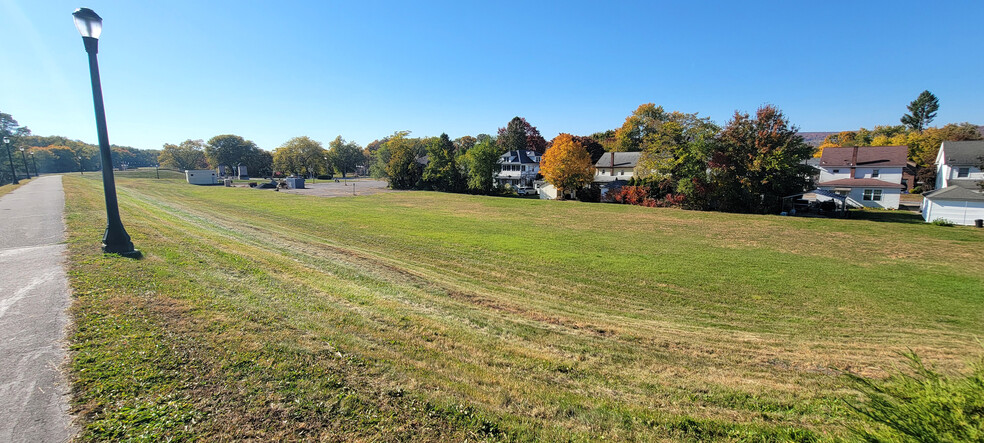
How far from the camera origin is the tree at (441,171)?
57031mm

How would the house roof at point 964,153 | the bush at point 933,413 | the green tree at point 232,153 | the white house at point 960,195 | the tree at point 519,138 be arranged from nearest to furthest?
the bush at point 933,413
the white house at point 960,195
the house roof at point 964,153
the tree at point 519,138
the green tree at point 232,153

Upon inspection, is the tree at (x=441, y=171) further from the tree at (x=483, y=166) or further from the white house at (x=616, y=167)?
the white house at (x=616, y=167)

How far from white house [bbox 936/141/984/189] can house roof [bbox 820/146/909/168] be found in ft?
10.3

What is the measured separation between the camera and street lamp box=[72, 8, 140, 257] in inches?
315

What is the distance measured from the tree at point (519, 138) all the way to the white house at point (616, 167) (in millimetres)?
28804

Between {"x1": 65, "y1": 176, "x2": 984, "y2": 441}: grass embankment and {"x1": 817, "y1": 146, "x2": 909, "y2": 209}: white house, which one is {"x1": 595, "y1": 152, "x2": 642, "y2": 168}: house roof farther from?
{"x1": 65, "y1": 176, "x2": 984, "y2": 441}: grass embankment

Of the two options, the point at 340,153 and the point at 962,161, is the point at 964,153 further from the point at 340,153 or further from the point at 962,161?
the point at 340,153

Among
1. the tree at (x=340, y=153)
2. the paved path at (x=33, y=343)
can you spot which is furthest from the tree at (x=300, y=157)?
the paved path at (x=33, y=343)

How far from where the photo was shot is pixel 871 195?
37562 millimetres

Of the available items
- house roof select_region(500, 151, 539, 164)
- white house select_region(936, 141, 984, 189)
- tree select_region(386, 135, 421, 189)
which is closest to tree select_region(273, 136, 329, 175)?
tree select_region(386, 135, 421, 189)

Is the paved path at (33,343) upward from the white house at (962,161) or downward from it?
downward

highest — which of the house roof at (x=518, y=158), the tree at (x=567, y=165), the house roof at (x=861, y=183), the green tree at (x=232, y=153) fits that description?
the green tree at (x=232, y=153)

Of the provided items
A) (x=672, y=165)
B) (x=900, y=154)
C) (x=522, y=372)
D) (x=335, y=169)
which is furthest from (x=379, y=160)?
(x=900, y=154)

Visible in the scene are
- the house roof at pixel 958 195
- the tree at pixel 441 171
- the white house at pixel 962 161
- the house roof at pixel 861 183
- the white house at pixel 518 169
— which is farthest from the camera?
the white house at pixel 518 169
